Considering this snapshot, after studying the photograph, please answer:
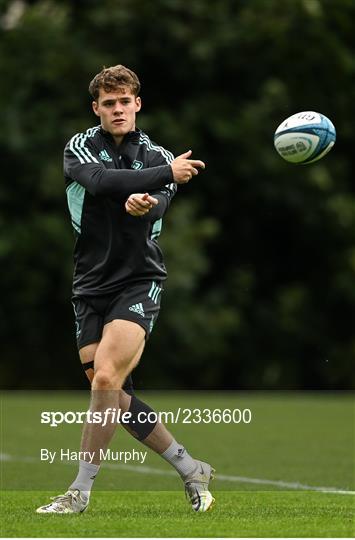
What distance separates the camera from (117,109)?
7.43 meters

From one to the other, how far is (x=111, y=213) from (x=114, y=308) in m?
0.53

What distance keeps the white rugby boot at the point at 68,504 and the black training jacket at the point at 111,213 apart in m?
1.12

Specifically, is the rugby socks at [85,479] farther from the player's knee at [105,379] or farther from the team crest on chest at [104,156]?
the team crest on chest at [104,156]

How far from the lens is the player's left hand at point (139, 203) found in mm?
7008

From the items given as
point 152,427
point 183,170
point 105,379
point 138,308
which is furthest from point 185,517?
point 183,170

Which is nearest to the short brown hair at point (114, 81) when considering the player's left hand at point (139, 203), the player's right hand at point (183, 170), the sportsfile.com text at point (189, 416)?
the player's right hand at point (183, 170)

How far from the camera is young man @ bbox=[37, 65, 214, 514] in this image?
714 cm

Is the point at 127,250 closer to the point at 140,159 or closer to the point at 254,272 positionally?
the point at 140,159

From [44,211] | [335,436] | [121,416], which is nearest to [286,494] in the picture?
[121,416]

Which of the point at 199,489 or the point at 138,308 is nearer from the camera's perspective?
the point at 138,308

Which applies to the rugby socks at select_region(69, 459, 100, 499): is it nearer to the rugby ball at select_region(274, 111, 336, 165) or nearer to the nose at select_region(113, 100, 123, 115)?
the nose at select_region(113, 100, 123, 115)

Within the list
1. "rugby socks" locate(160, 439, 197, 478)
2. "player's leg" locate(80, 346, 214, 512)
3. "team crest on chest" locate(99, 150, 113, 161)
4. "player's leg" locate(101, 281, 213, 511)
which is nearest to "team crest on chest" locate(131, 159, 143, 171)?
"team crest on chest" locate(99, 150, 113, 161)

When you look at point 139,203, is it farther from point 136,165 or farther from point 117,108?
point 117,108

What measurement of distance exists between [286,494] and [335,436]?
4662mm
